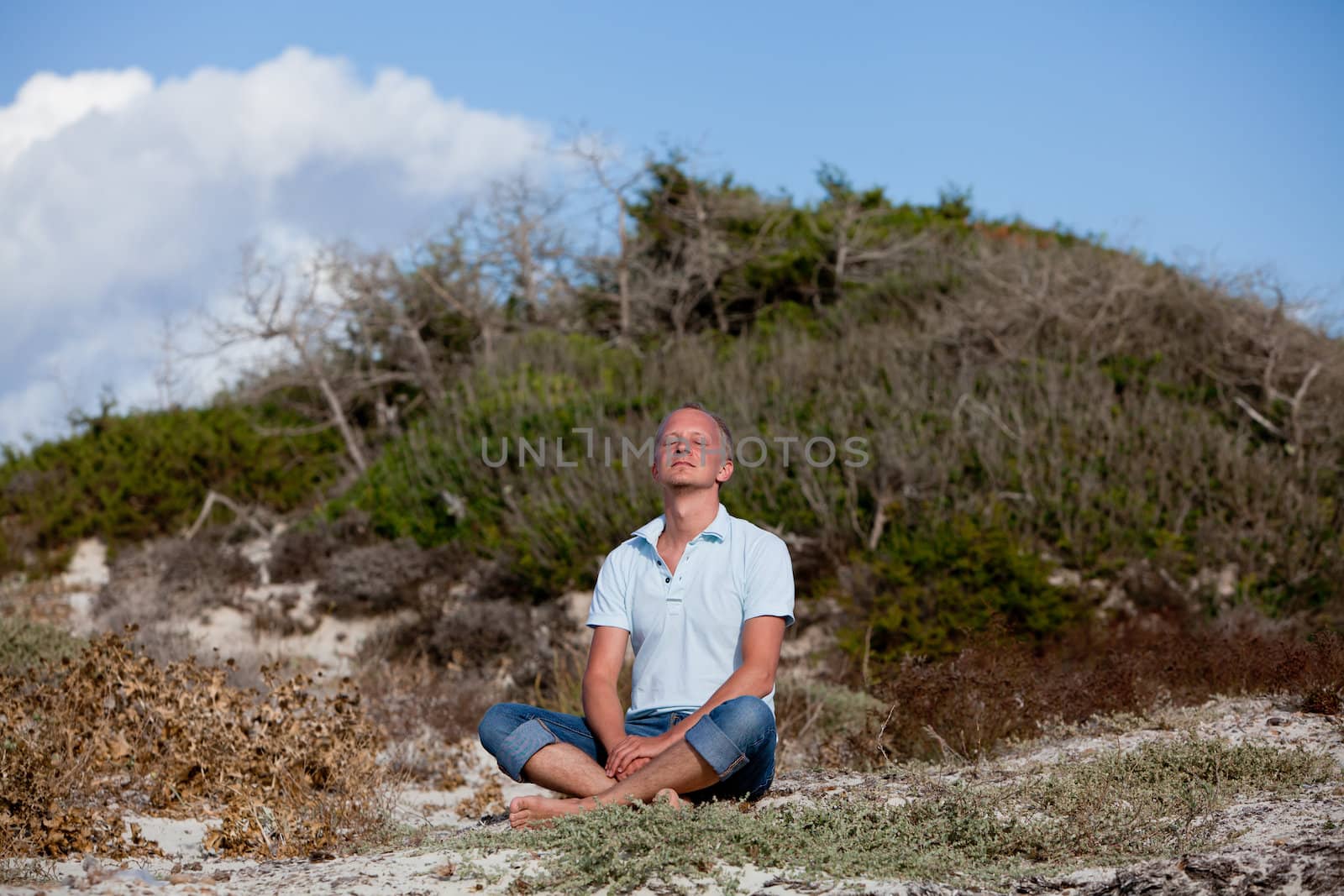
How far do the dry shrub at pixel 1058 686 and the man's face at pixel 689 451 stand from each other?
149 cm

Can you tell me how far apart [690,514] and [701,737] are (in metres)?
0.80

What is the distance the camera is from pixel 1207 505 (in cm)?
930

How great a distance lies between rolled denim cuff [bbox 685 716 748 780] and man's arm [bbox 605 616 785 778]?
55 mm

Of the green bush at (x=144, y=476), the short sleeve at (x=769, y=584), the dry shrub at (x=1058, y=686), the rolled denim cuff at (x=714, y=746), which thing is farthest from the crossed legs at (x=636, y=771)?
the green bush at (x=144, y=476)

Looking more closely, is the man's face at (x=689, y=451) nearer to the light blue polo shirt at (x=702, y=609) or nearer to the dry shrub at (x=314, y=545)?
the light blue polo shirt at (x=702, y=609)

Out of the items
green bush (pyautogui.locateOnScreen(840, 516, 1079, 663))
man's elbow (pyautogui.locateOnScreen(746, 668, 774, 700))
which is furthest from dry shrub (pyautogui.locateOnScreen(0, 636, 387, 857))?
green bush (pyautogui.locateOnScreen(840, 516, 1079, 663))

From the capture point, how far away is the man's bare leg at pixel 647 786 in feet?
11.7

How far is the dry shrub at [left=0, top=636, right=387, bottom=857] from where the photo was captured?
4074 millimetres

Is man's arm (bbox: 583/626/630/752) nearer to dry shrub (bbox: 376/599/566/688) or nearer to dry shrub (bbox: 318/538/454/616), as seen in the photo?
dry shrub (bbox: 376/599/566/688)

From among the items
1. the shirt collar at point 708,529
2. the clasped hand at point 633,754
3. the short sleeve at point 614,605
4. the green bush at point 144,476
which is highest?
the green bush at point 144,476

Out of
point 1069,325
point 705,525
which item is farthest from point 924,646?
point 1069,325

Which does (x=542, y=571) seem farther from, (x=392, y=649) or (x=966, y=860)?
(x=966, y=860)

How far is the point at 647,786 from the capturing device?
142 inches

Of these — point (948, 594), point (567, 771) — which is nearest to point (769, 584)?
point (567, 771)
